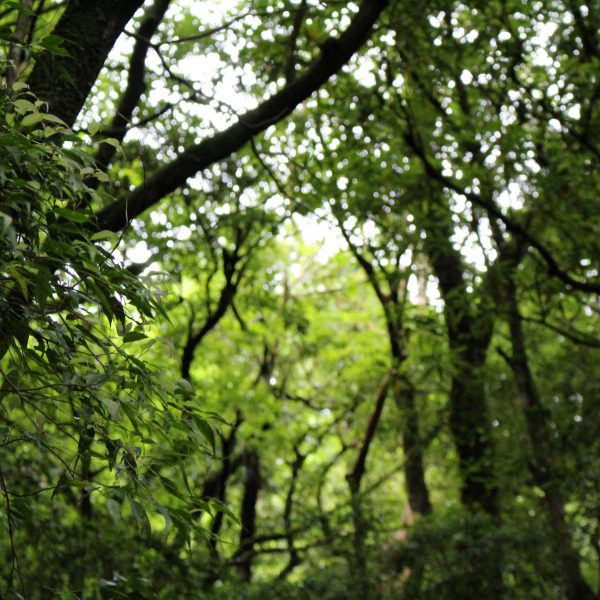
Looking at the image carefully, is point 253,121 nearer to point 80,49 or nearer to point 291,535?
point 80,49

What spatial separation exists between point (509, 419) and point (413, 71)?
13.3ft

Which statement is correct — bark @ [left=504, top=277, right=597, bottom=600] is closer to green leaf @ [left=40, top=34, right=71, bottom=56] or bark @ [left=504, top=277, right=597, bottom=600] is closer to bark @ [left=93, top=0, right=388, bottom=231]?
bark @ [left=93, top=0, right=388, bottom=231]

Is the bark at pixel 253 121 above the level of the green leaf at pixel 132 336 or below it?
above

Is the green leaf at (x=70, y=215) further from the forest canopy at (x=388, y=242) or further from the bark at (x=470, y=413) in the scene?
the bark at (x=470, y=413)

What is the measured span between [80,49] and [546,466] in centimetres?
601

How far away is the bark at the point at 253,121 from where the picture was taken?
14.6ft

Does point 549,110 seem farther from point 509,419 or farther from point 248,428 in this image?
point 248,428

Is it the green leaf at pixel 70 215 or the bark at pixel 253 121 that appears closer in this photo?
the green leaf at pixel 70 215

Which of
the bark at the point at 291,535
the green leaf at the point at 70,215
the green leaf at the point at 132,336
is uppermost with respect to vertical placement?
the bark at the point at 291,535

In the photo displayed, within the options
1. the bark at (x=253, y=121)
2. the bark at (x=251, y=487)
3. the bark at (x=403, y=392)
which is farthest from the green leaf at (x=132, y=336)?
the bark at (x=251, y=487)

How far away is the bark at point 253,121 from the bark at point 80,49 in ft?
3.08

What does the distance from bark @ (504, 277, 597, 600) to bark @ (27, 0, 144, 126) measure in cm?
492

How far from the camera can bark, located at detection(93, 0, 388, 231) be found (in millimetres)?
4461

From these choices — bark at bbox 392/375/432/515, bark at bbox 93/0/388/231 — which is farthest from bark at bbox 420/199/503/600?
bark at bbox 93/0/388/231
